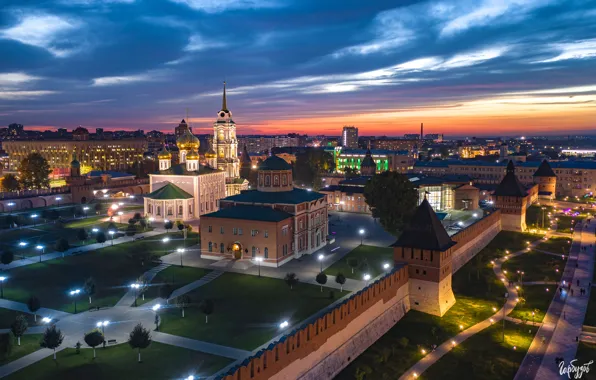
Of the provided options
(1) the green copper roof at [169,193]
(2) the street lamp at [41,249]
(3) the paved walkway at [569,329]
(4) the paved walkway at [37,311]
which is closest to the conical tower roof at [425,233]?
(3) the paved walkway at [569,329]

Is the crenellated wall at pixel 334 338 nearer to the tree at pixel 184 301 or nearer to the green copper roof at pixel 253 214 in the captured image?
the tree at pixel 184 301

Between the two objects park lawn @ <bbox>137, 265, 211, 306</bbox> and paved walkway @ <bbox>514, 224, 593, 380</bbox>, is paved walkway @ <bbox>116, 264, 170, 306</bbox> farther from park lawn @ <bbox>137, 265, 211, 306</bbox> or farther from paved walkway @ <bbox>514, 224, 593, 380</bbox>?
paved walkway @ <bbox>514, 224, 593, 380</bbox>

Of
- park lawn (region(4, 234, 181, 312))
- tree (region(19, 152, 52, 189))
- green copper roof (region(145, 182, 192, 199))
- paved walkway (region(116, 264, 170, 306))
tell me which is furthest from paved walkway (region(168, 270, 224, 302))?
tree (region(19, 152, 52, 189))

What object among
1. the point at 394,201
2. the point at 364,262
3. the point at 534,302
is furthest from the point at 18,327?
the point at 394,201

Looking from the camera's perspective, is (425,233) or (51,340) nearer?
(51,340)

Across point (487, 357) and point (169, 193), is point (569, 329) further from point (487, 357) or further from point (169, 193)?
point (169, 193)

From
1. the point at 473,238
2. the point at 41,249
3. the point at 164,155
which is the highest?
the point at 164,155
